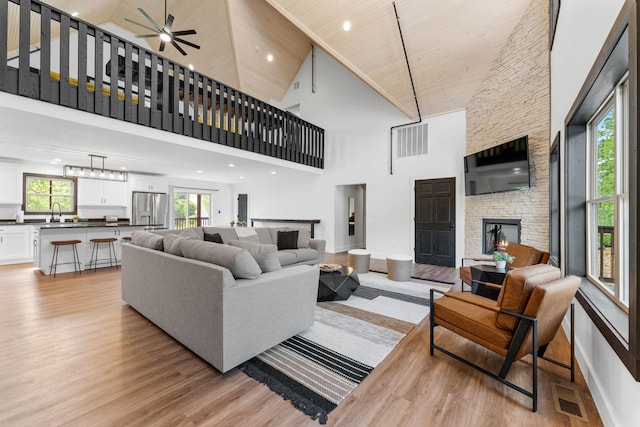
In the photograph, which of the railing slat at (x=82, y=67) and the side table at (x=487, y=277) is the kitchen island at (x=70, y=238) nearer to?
the railing slat at (x=82, y=67)

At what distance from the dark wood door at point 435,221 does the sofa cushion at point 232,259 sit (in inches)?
197

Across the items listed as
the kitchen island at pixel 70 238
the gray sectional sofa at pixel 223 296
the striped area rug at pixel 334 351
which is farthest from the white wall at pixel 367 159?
the kitchen island at pixel 70 238

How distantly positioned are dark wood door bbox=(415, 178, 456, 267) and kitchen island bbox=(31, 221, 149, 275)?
6.73 m

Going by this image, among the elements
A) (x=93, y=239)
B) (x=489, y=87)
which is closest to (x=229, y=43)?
(x=93, y=239)

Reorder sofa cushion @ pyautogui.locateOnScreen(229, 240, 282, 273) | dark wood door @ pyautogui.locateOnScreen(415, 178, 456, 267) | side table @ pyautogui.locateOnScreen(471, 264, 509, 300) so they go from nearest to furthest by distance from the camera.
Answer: sofa cushion @ pyautogui.locateOnScreen(229, 240, 282, 273) → side table @ pyautogui.locateOnScreen(471, 264, 509, 300) → dark wood door @ pyautogui.locateOnScreen(415, 178, 456, 267)

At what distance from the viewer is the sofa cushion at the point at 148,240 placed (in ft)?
9.95

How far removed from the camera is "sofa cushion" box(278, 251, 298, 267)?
4574mm

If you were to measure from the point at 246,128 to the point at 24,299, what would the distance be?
4.32m

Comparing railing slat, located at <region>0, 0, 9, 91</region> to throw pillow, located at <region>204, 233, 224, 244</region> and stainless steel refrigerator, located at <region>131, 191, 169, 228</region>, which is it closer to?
throw pillow, located at <region>204, 233, 224, 244</region>

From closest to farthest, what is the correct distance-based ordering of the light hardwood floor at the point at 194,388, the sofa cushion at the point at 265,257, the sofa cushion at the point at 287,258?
the light hardwood floor at the point at 194,388
the sofa cushion at the point at 265,257
the sofa cushion at the point at 287,258

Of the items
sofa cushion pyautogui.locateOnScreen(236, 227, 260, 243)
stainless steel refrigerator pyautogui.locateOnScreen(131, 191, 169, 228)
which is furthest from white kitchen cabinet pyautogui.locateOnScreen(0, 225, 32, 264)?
sofa cushion pyautogui.locateOnScreen(236, 227, 260, 243)

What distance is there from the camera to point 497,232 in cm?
509

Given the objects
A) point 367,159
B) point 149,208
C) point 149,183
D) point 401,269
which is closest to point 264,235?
point 401,269

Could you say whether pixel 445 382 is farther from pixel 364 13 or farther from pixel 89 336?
pixel 364 13
